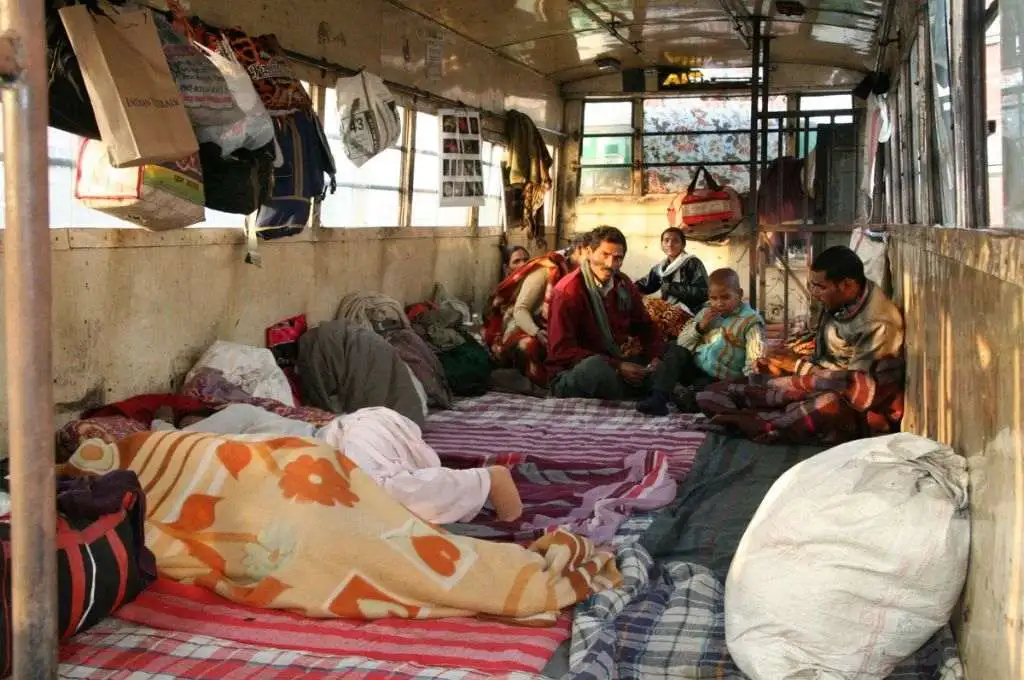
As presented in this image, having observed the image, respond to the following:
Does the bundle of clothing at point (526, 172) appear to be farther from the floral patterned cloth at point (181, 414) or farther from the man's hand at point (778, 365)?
the floral patterned cloth at point (181, 414)

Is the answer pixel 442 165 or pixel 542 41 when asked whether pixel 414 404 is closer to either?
pixel 442 165

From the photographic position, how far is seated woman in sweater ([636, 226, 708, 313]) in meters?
9.79

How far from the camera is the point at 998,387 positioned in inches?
97.3

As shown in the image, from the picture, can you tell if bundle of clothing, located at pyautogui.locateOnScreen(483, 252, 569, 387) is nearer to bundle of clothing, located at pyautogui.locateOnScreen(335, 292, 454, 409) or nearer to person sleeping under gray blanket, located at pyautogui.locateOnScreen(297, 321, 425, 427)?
bundle of clothing, located at pyautogui.locateOnScreen(335, 292, 454, 409)

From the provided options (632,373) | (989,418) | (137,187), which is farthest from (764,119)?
(989,418)

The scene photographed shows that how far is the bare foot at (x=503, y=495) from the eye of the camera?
4.43 metres

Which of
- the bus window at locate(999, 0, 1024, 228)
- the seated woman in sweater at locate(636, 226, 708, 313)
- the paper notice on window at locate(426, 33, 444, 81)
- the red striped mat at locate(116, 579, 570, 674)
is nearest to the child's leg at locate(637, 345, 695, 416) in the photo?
the seated woman in sweater at locate(636, 226, 708, 313)

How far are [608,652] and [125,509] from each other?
144cm

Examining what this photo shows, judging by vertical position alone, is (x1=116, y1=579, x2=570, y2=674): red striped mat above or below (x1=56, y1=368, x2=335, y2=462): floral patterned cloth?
below

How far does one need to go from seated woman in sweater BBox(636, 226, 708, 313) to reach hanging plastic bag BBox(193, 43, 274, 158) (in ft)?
16.8

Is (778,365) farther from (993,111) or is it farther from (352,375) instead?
(993,111)

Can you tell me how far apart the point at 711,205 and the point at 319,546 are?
9015 mm

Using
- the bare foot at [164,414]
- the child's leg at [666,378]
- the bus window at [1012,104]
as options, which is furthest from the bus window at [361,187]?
the bus window at [1012,104]

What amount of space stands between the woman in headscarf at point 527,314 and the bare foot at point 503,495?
3599 millimetres
